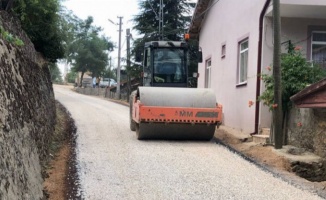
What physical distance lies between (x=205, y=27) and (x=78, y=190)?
16238 millimetres

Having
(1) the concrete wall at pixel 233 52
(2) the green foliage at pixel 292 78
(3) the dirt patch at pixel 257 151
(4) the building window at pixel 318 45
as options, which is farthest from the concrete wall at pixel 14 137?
(4) the building window at pixel 318 45

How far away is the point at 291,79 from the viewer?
12.0 metres

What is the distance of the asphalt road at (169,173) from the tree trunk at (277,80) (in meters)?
1.33

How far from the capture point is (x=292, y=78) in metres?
12.0

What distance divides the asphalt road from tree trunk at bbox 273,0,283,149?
1.33 m

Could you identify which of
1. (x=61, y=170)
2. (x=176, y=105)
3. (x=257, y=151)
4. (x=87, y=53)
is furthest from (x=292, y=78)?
(x=87, y=53)

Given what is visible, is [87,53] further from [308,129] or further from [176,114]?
[308,129]

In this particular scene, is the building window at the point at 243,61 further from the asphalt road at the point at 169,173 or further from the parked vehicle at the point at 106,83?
the parked vehicle at the point at 106,83

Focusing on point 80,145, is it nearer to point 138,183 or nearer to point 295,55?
point 138,183

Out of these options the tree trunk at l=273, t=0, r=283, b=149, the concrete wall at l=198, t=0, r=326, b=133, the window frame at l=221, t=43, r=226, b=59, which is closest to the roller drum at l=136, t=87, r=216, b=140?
the concrete wall at l=198, t=0, r=326, b=133

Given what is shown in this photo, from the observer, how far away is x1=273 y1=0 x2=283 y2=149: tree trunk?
10.9 m

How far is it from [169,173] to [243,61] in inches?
322

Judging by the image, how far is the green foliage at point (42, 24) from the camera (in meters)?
15.2

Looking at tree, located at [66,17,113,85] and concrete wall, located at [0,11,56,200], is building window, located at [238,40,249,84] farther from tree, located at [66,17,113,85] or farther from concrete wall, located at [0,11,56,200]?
tree, located at [66,17,113,85]
